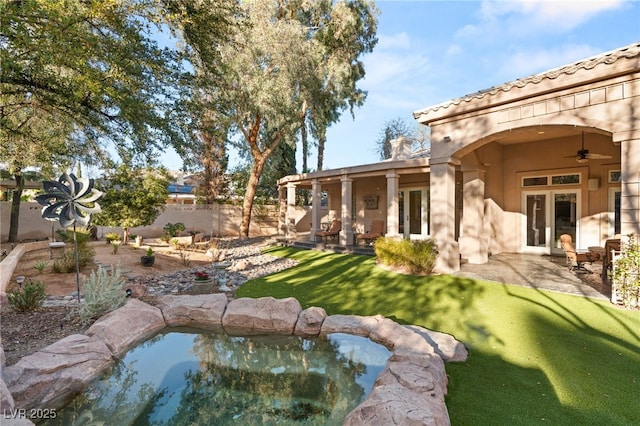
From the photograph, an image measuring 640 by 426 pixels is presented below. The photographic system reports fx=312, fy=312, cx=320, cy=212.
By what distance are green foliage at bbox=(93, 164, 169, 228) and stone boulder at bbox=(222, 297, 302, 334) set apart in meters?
8.94

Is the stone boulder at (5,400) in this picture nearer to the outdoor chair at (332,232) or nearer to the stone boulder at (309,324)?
the stone boulder at (309,324)

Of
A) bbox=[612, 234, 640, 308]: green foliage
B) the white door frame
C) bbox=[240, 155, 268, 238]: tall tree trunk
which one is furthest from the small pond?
bbox=[240, 155, 268, 238]: tall tree trunk

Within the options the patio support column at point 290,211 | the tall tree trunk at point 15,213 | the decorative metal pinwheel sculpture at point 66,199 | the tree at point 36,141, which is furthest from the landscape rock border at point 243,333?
the tall tree trunk at point 15,213

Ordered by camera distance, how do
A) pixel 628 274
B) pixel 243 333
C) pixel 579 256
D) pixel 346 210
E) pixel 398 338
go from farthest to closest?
pixel 346 210, pixel 579 256, pixel 628 274, pixel 243 333, pixel 398 338

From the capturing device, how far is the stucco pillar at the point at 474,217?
9.45 m

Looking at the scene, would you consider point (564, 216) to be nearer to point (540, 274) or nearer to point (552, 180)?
point (552, 180)

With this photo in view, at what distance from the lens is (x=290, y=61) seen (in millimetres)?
14039

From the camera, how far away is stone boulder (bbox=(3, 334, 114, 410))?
9.55 ft

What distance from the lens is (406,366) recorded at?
3.03 meters

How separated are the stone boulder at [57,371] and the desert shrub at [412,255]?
6.70m

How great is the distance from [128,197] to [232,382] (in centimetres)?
1092

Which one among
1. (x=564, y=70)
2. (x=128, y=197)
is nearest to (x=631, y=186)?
(x=564, y=70)

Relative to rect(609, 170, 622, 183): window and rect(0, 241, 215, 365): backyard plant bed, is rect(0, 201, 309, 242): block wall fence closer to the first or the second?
rect(0, 241, 215, 365): backyard plant bed

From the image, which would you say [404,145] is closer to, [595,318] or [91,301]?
[595,318]
